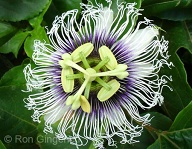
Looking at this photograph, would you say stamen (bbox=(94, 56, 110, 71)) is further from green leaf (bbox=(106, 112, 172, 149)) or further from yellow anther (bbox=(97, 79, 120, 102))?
green leaf (bbox=(106, 112, 172, 149))

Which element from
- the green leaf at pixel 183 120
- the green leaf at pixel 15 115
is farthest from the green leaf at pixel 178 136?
the green leaf at pixel 15 115

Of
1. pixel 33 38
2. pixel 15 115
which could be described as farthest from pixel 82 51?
pixel 15 115

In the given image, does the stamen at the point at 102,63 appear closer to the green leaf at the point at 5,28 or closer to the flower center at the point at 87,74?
the flower center at the point at 87,74

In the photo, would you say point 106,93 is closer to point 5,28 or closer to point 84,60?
point 84,60

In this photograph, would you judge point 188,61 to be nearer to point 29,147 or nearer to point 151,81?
point 151,81

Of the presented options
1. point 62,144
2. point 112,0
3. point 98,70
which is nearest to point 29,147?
point 62,144

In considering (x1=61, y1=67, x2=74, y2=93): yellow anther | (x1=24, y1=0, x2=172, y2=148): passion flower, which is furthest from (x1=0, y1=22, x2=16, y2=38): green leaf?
(x1=61, y1=67, x2=74, y2=93): yellow anther

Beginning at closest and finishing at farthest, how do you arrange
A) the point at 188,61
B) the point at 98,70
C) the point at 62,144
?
the point at 98,70, the point at 62,144, the point at 188,61
